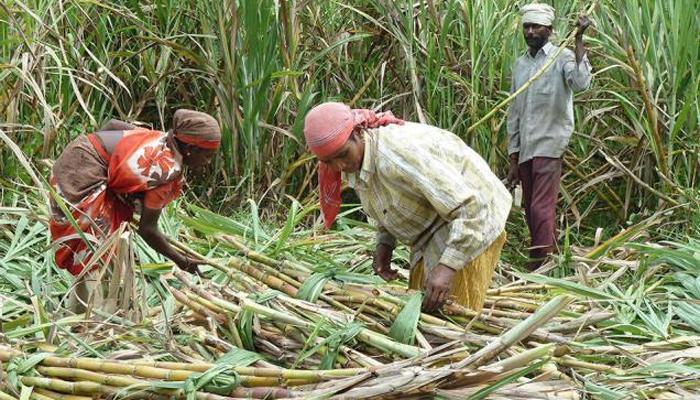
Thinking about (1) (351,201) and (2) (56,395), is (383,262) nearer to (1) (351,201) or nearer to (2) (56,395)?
(2) (56,395)

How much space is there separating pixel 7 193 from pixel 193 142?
1.38m

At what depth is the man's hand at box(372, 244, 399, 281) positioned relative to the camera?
344cm

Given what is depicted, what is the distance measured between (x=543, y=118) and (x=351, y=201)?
4.21ft

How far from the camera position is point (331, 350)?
2584mm

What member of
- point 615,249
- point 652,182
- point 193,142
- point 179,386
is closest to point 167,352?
point 179,386

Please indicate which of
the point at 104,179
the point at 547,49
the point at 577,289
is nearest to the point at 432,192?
the point at 577,289

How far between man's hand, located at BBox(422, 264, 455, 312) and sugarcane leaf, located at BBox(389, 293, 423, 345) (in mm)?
90

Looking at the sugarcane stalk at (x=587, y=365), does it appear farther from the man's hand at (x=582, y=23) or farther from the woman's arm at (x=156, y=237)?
the man's hand at (x=582, y=23)

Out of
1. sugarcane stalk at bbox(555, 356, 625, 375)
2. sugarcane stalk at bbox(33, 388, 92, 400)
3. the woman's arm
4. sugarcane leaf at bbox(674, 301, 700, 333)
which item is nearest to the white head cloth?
sugarcane leaf at bbox(674, 301, 700, 333)

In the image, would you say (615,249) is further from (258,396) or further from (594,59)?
(258,396)

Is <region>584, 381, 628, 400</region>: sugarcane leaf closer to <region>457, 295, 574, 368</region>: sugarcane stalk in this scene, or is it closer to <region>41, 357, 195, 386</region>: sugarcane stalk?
<region>457, 295, 574, 368</region>: sugarcane stalk

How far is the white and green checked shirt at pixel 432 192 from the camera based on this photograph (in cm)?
291

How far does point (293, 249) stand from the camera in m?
4.16

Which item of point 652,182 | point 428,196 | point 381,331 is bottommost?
point 652,182
